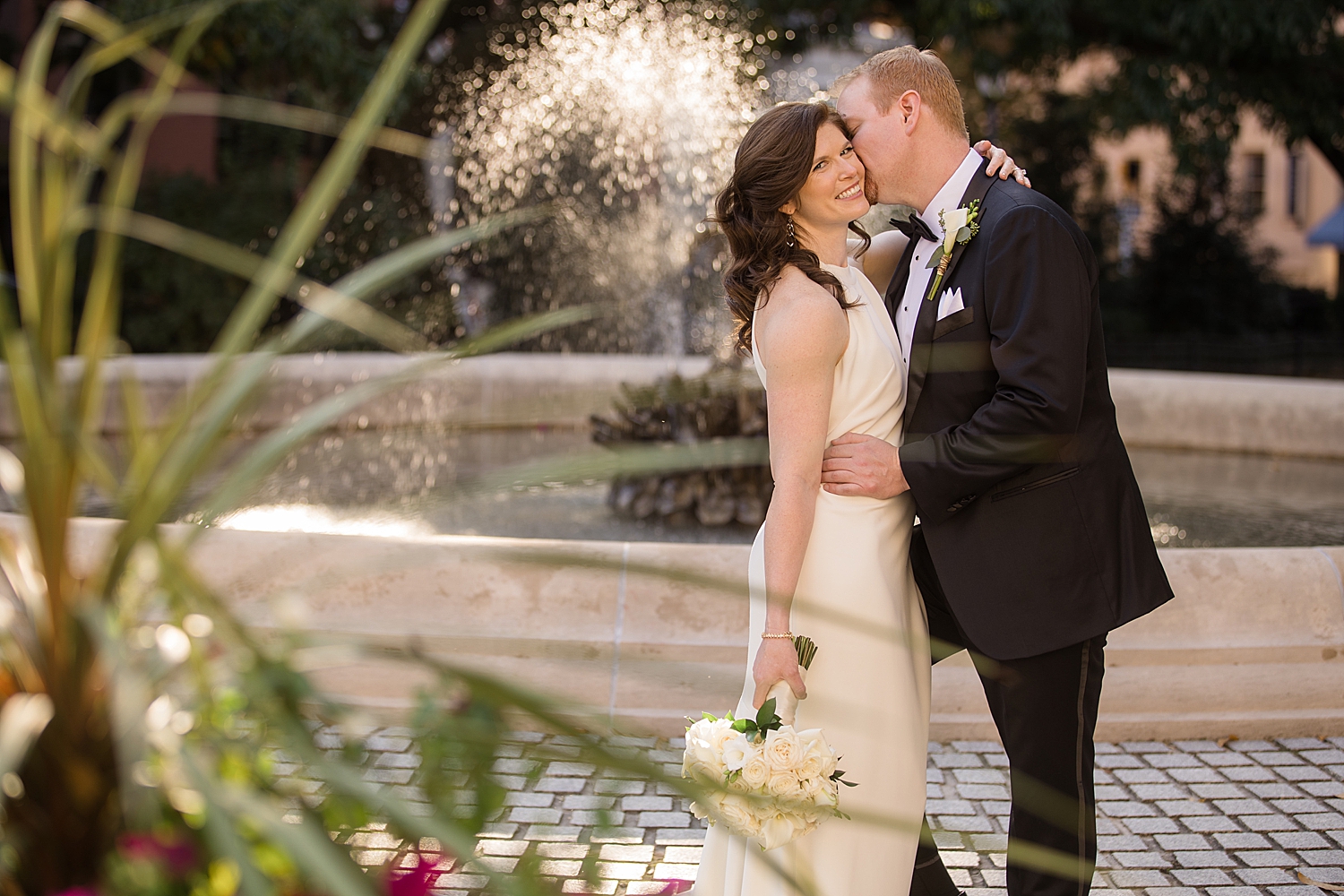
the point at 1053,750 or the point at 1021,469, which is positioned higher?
the point at 1021,469

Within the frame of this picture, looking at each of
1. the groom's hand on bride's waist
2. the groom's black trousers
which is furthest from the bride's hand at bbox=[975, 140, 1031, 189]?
the groom's black trousers

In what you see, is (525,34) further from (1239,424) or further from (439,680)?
(439,680)

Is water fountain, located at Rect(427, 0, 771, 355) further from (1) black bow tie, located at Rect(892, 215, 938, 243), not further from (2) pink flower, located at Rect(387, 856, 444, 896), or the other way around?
(2) pink flower, located at Rect(387, 856, 444, 896)

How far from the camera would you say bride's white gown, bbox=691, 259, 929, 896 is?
2551mm

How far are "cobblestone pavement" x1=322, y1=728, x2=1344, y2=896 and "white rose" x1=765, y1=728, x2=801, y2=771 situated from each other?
2.49ft

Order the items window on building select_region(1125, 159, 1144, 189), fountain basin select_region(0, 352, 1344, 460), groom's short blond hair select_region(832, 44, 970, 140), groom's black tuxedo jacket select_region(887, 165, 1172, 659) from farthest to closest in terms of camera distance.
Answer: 1. window on building select_region(1125, 159, 1144, 189)
2. fountain basin select_region(0, 352, 1344, 460)
3. groom's short blond hair select_region(832, 44, 970, 140)
4. groom's black tuxedo jacket select_region(887, 165, 1172, 659)

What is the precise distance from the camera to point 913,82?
268 centimetres

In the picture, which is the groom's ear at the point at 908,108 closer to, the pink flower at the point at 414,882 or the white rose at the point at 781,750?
the white rose at the point at 781,750

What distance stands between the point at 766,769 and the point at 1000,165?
1482mm

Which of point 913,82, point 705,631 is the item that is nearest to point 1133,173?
point 705,631

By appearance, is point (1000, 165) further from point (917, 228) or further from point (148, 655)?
point (148, 655)

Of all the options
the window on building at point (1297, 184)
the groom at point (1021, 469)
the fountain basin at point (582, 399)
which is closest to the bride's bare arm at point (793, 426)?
the groom at point (1021, 469)

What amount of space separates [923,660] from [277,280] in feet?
6.63

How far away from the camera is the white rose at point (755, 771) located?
2180 mm
